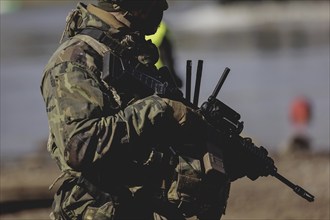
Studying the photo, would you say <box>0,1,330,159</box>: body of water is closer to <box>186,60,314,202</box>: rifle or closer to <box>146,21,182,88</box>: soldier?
<box>146,21,182,88</box>: soldier

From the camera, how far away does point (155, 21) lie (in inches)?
200

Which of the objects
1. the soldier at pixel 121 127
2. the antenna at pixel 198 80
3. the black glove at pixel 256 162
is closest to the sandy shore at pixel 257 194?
the black glove at pixel 256 162

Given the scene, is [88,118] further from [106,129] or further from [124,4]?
[124,4]

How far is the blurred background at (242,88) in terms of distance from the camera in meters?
11.3

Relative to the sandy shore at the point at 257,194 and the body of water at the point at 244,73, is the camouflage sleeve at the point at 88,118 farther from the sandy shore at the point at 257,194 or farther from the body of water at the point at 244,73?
the body of water at the point at 244,73

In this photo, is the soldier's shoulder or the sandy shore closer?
the soldier's shoulder

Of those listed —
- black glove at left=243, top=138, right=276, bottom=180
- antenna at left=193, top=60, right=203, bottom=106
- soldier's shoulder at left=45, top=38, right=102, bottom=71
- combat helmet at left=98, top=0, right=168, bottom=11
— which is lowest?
black glove at left=243, top=138, right=276, bottom=180

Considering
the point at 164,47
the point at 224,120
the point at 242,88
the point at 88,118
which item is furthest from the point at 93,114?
the point at 242,88

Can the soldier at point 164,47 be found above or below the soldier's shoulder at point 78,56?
below

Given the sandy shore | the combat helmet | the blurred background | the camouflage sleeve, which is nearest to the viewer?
the camouflage sleeve

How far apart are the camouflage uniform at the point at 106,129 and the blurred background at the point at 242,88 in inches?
183

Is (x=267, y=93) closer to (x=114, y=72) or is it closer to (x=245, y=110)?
(x=245, y=110)

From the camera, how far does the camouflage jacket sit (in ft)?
15.4

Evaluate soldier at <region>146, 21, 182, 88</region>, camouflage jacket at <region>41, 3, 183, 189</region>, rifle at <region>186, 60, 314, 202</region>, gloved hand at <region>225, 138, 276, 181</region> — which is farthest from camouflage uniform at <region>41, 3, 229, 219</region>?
soldier at <region>146, 21, 182, 88</region>
